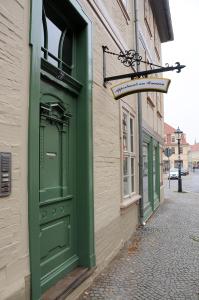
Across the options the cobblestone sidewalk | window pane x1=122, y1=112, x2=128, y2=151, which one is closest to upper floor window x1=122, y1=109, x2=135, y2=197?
window pane x1=122, y1=112, x2=128, y2=151

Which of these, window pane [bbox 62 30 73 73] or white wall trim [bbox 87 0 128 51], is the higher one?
white wall trim [bbox 87 0 128 51]

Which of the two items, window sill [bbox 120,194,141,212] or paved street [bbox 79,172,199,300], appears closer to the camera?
paved street [bbox 79,172,199,300]

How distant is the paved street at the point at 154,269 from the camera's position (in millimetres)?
4281

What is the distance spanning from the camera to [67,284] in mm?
3971

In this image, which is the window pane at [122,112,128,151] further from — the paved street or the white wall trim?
the paved street

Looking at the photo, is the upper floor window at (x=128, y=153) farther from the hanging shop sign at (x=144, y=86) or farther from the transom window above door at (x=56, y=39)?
the transom window above door at (x=56, y=39)

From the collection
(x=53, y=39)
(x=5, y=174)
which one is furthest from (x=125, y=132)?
(x=5, y=174)

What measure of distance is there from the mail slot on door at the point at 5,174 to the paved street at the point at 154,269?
77.3 inches

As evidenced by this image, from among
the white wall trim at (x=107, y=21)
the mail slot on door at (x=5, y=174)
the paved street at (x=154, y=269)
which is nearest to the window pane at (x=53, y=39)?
the white wall trim at (x=107, y=21)

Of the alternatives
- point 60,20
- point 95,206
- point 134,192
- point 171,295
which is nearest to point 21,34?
point 60,20

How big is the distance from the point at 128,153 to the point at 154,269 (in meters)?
3.17

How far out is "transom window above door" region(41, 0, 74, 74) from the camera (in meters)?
4.09

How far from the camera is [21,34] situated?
3092 millimetres

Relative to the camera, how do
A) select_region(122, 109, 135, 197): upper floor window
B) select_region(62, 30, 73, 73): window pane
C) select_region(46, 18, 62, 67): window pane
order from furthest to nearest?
select_region(122, 109, 135, 197): upper floor window → select_region(62, 30, 73, 73): window pane → select_region(46, 18, 62, 67): window pane
